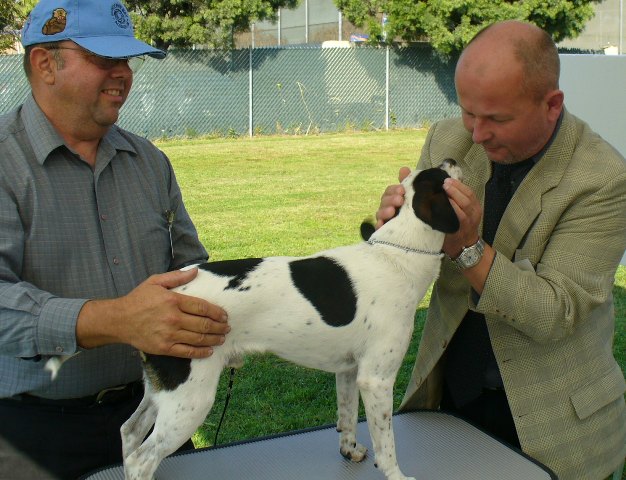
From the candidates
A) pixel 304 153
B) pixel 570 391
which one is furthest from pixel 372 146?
pixel 570 391

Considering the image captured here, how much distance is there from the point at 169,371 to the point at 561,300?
1321 millimetres

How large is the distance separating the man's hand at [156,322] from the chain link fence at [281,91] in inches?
576

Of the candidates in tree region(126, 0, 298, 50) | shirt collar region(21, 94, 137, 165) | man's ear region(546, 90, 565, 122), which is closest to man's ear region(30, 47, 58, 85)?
shirt collar region(21, 94, 137, 165)

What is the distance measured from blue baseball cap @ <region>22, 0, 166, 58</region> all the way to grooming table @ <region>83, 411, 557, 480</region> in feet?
4.80

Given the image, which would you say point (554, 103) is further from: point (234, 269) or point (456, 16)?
point (456, 16)

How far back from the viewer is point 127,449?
2604 millimetres

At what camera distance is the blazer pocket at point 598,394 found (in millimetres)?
2887

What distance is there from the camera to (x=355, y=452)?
9.72 feet

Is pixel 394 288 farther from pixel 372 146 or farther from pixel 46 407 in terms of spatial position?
pixel 372 146

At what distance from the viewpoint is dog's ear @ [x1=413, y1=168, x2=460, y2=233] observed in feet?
8.36

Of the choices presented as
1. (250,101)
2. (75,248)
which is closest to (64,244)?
(75,248)

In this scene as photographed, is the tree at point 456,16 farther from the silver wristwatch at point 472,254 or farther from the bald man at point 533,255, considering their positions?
the silver wristwatch at point 472,254

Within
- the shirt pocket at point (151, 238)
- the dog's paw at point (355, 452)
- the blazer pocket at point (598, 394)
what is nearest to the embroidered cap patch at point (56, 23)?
the shirt pocket at point (151, 238)

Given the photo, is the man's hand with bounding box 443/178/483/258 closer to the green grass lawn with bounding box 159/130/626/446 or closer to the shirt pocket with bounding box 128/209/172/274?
the shirt pocket with bounding box 128/209/172/274
